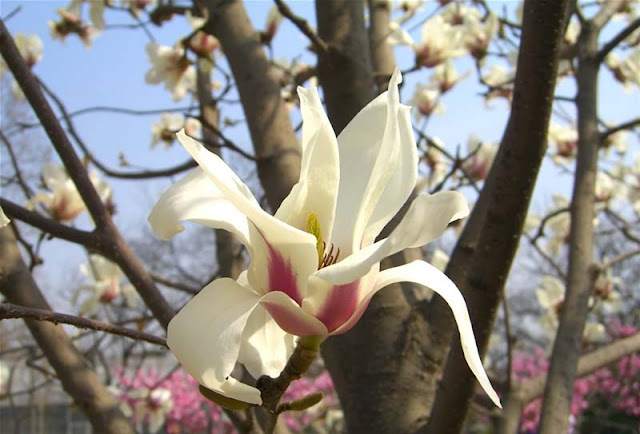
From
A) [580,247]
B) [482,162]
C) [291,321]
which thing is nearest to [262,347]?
[291,321]

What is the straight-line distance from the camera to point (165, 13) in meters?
1.77

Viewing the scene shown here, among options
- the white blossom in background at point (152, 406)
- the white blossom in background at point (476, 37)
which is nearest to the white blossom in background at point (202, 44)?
the white blossom in background at point (476, 37)

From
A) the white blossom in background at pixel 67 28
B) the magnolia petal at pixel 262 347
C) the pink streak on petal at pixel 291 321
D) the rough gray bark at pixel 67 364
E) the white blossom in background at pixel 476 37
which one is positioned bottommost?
the rough gray bark at pixel 67 364

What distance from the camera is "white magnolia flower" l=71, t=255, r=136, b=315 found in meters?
1.99

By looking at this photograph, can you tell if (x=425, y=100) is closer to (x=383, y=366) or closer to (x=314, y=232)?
(x=383, y=366)

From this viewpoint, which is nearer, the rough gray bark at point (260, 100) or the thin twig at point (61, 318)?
the thin twig at point (61, 318)

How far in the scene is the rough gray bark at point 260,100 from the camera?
3.89ft

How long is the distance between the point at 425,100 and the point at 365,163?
6.38ft

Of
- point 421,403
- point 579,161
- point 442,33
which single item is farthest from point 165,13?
point 421,403

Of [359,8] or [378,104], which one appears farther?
[359,8]

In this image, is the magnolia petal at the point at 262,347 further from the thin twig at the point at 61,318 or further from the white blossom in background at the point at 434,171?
the white blossom in background at the point at 434,171

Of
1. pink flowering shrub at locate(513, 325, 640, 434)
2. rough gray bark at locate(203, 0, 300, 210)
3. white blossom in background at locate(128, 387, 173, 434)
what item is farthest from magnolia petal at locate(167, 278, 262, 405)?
pink flowering shrub at locate(513, 325, 640, 434)

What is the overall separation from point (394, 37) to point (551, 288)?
108 centimetres

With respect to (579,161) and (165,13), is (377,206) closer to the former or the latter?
(579,161)
